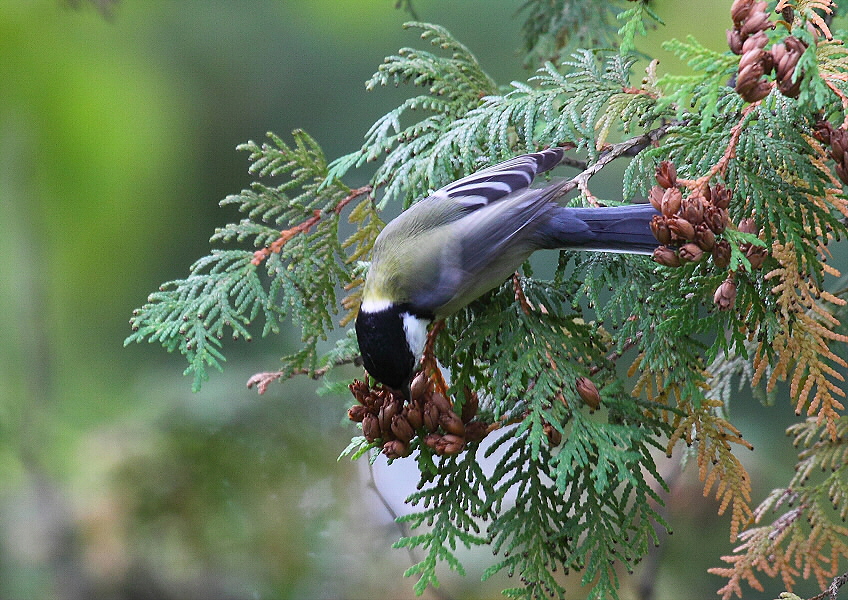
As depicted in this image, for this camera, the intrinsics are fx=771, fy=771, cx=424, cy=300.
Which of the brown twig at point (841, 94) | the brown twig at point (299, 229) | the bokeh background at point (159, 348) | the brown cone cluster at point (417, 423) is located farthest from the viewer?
the bokeh background at point (159, 348)

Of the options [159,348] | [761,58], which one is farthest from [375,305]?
[159,348]

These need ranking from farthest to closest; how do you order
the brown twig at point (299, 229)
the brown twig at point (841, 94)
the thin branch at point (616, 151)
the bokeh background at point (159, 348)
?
the bokeh background at point (159, 348)
the brown twig at point (299, 229)
the thin branch at point (616, 151)
the brown twig at point (841, 94)

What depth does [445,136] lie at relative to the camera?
4.08ft

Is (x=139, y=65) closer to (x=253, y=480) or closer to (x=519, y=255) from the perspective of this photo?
(x=253, y=480)

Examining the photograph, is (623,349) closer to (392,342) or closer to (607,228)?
(607,228)

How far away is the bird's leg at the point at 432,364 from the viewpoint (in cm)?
115

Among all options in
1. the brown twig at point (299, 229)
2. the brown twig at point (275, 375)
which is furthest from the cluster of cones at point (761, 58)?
the brown twig at point (275, 375)

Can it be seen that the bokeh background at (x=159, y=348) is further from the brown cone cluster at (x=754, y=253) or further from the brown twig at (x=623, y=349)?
the brown cone cluster at (x=754, y=253)

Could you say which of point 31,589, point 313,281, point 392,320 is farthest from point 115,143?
point 392,320

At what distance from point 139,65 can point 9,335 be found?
1.05m

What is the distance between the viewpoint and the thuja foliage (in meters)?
0.93

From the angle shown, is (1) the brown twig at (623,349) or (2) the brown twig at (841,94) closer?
(2) the brown twig at (841,94)

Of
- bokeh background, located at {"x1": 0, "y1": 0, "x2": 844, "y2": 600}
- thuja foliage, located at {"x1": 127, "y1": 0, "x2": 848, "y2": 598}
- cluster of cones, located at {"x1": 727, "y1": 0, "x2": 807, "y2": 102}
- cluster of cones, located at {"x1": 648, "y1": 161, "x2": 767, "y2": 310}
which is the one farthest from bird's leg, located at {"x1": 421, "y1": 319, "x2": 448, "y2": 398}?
bokeh background, located at {"x1": 0, "y1": 0, "x2": 844, "y2": 600}

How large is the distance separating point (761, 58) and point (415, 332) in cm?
61
